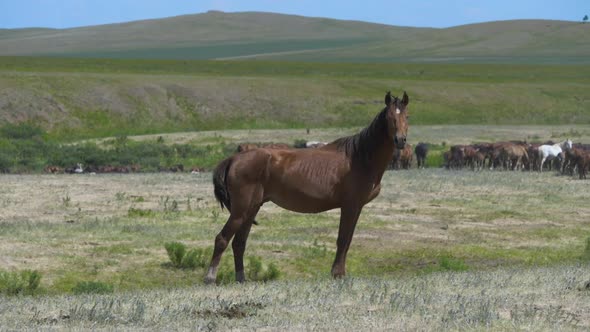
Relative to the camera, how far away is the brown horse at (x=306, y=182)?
560 inches

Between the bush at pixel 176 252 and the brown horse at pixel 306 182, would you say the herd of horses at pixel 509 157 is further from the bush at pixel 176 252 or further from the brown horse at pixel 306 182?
the brown horse at pixel 306 182

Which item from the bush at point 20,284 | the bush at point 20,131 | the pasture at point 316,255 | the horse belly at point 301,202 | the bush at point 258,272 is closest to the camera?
the pasture at point 316,255

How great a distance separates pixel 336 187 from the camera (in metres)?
14.4

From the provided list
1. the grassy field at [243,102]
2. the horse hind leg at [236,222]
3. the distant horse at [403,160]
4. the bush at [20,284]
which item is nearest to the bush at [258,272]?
the horse hind leg at [236,222]

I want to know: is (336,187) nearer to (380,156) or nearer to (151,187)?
(380,156)

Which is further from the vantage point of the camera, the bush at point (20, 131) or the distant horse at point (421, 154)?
the bush at point (20, 131)

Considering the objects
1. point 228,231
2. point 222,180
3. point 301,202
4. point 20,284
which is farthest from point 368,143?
point 20,284

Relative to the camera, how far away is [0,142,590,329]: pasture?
10828 mm

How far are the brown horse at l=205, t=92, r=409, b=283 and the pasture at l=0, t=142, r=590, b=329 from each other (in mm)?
772

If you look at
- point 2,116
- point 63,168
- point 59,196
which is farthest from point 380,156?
point 2,116

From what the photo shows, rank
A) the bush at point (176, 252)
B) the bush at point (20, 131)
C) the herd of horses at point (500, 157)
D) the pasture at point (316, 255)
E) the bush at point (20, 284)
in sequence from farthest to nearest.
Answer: the bush at point (20, 131), the herd of horses at point (500, 157), the bush at point (176, 252), the bush at point (20, 284), the pasture at point (316, 255)

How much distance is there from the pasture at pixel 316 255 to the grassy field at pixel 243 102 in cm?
3275

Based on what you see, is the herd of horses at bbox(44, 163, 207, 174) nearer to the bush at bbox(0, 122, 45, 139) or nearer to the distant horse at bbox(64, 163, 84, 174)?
the distant horse at bbox(64, 163, 84, 174)

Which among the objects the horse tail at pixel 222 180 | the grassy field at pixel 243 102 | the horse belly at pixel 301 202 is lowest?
the grassy field at pixel 243 102
